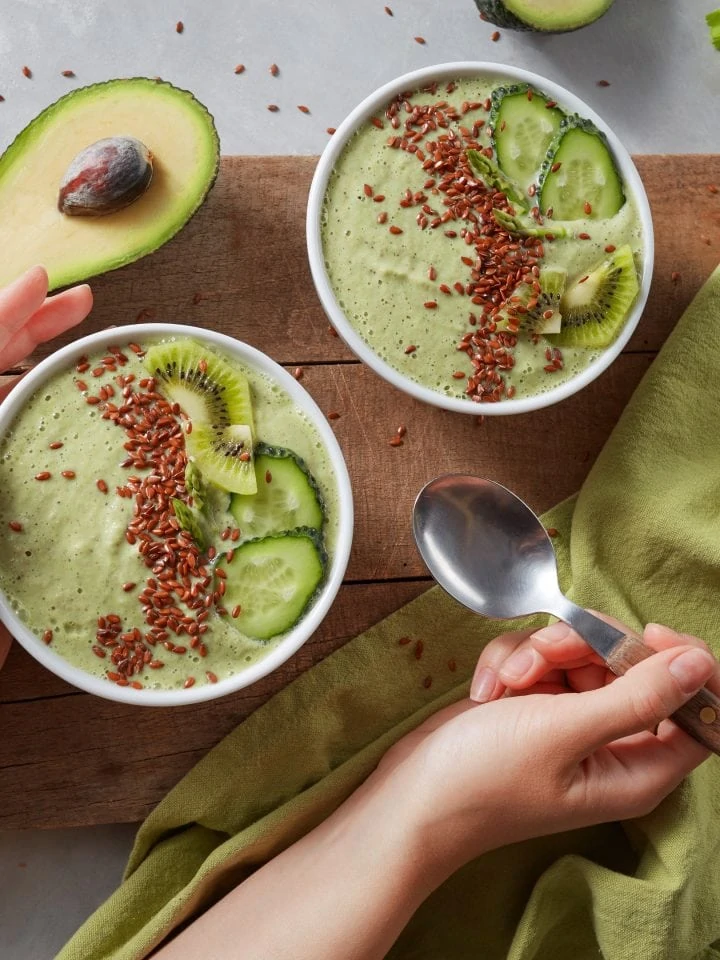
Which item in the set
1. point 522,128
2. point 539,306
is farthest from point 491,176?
point 539,306

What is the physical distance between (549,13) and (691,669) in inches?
47.1

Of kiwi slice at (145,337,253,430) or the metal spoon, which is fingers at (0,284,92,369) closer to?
kiwi slice at (145,337,253,430)

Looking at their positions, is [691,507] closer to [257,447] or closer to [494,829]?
[494,829]

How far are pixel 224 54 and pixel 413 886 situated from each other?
4.99ft

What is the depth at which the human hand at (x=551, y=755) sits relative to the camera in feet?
4.27

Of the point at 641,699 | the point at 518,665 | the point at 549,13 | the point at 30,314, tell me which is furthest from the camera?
the point at 549,13

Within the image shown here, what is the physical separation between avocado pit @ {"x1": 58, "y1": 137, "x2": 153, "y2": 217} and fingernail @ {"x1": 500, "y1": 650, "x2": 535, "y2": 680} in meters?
0.95

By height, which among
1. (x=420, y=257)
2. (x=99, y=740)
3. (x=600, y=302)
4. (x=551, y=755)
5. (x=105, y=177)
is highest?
(x=105, y=177)

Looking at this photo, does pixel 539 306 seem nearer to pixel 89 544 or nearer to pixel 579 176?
pixel 579 176

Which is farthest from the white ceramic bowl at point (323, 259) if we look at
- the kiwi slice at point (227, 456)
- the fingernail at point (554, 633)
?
the fingernail at point (554, 633)

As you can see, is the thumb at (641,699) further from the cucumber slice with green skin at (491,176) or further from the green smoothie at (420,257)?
the cucumber slice with green skin at (491,176)

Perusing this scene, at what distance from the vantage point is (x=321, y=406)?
169 cm

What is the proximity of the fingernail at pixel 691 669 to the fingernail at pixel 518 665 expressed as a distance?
0.27 metres

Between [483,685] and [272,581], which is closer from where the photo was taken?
[272,581]
